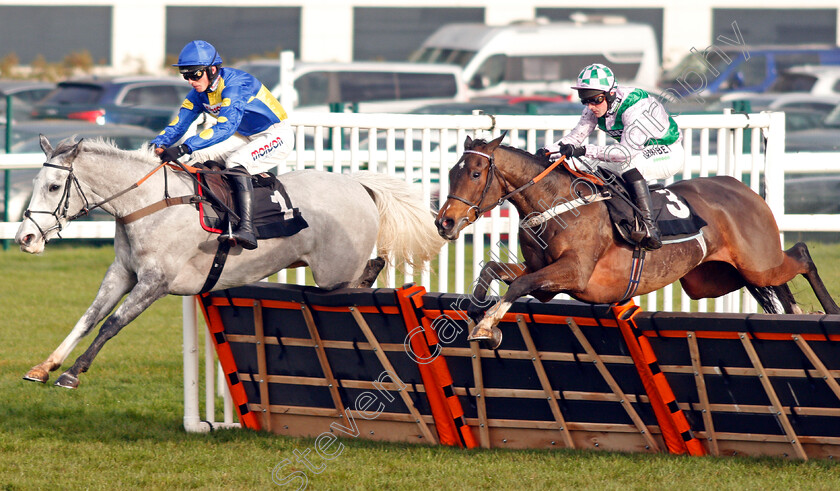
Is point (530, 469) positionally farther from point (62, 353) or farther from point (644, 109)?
point (62, 353)

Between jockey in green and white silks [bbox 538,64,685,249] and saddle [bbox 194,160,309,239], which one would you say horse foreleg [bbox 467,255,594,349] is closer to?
jockey in green and white silks [bbox 538,64,685,249]

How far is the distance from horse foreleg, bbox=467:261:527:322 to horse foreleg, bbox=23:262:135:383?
Answer: 5.89 ft

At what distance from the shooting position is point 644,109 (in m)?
5.82

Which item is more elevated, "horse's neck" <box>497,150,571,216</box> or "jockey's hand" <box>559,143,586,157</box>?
"jockey's hand" <box>559,143,586,157</box>

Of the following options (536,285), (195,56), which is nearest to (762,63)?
(195,56)

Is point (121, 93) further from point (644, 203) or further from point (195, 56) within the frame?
point (644, 203)

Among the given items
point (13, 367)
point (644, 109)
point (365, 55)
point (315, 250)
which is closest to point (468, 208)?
point (644, 109)

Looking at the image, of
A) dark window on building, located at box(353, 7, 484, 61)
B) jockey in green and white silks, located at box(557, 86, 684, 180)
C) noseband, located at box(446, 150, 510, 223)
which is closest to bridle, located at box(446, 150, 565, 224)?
noseband, located at box(446, 150, 510, 223)

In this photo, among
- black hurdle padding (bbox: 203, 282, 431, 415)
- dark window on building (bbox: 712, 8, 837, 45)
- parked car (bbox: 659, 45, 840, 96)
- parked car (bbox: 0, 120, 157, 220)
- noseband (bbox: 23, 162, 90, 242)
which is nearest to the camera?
noseband (bbox: 23, 162, 90, 242)

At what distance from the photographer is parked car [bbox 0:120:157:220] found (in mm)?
12623

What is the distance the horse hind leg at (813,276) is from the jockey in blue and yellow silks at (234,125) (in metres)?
2.85

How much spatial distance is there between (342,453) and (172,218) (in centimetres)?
149

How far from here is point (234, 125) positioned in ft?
20.5

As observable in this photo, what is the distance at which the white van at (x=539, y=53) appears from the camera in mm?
22141
